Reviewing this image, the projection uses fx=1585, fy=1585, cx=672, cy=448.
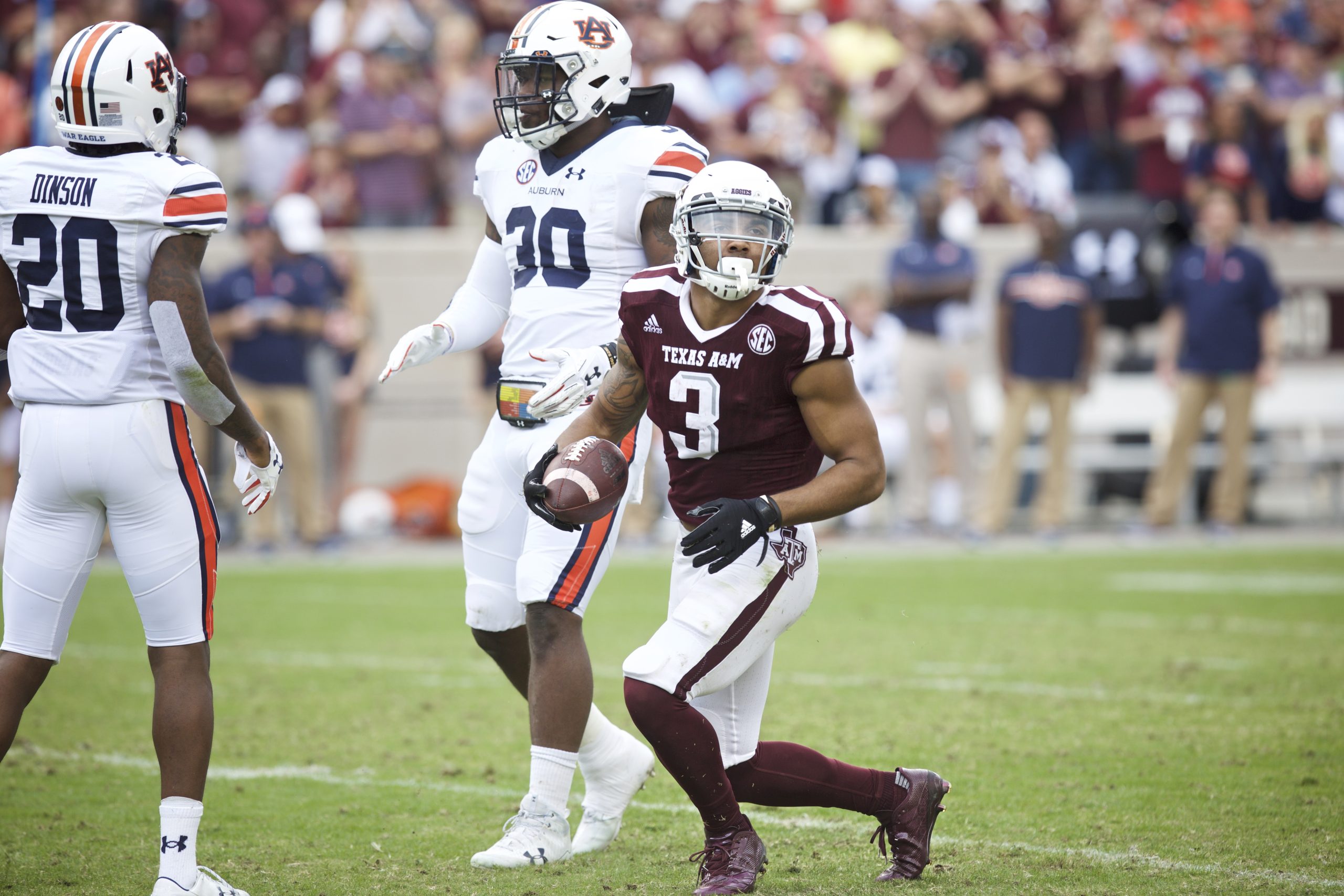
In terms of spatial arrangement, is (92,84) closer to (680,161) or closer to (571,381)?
(571,381)

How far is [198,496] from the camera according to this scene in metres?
3.61

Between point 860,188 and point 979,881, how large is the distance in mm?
10394

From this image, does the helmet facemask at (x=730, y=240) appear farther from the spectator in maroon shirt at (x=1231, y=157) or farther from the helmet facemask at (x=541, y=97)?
the spectator in maroon shirt at (x=1231, y=157)

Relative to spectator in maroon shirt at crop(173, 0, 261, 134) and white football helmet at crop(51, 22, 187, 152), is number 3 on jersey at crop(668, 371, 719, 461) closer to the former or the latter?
white football helmet at crop(51, 22, 187, 152)

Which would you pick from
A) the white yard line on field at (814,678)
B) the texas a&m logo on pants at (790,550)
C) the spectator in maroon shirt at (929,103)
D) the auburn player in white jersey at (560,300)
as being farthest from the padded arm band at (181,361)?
the spectator in maroon shirt at (929,103)

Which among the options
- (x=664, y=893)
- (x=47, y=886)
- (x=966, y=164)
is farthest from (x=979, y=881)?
(x=966, y=164)

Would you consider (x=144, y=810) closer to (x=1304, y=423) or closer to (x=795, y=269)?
(x=795, y=269)

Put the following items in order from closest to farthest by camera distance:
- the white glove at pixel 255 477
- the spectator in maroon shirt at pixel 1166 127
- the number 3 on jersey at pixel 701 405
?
1. the number 3 on jersey at pixel 701 405
2. the white glove at pixel 255 477
3. the spectator in maroon shirt at pixel 1166 127

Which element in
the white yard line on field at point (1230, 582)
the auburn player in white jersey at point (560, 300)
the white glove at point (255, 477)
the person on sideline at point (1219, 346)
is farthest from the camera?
the person on sideline at point (1219, 346)

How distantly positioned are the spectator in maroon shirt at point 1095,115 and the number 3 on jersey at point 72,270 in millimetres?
12054

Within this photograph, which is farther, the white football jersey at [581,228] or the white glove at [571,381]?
the white football jersey at [581,228]

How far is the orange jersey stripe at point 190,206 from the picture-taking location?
136 inches

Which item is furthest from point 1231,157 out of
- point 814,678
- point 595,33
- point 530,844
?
point 530,844

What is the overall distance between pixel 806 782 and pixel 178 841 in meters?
1.41
